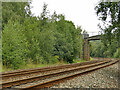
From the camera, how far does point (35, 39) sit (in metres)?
19.5

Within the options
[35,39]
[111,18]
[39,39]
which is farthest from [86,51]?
[111,18]

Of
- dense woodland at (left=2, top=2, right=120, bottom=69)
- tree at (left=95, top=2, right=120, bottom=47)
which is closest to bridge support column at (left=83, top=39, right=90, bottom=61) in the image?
dense woodland at (left=2, top=2, right=120, bottom=69)

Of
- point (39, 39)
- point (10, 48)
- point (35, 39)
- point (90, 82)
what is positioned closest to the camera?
point (90, 82)

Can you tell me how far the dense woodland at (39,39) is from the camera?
46.2ft

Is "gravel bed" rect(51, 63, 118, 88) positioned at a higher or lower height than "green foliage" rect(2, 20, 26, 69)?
lower

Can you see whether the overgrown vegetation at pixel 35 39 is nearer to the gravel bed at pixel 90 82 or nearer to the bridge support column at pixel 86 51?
the gravel bed at pixel 90 82

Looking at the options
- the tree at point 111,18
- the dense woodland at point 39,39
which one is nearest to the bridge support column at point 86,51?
the dense woodland at point 39,39

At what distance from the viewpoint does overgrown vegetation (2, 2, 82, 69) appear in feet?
47.4

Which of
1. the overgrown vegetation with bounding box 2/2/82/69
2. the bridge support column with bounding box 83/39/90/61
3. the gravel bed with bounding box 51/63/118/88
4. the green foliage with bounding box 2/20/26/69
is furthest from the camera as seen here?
the bridge support column with bounding box 83/39/90/61

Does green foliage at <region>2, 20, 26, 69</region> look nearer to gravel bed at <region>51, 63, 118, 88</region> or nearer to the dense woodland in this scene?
the dense woodland

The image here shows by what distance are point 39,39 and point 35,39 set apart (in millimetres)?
635

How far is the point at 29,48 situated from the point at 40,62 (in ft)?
8.09

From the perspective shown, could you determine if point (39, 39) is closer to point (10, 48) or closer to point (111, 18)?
point (10, 48)

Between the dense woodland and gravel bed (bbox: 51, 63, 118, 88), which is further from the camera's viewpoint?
the dense woodland
